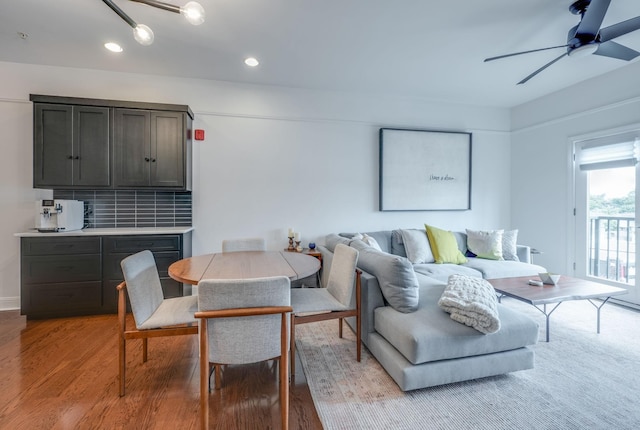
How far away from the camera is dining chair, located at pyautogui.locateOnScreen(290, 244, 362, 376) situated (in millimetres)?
2091

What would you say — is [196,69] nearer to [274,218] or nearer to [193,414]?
[274,218]

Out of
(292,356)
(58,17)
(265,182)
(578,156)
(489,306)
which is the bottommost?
(292,356)

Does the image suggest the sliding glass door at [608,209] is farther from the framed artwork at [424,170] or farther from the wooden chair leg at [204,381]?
the wooden chair leg at [204,381]

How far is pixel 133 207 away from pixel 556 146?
18.5ft

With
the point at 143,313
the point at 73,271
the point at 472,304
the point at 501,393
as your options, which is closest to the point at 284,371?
the point at 143,313

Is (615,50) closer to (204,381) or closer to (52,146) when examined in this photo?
(204,381)

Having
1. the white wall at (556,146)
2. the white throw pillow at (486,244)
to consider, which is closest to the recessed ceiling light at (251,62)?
the white throw pillow at (486,244)

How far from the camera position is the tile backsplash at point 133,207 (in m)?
3.47

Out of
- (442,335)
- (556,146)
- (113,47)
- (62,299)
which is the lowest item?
(62,299)

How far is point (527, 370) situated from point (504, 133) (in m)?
3.93

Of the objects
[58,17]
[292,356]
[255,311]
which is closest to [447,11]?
[255,311]

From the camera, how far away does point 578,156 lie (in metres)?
3.94

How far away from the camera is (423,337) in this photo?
1.83m

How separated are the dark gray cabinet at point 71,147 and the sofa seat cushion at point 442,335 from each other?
328cm
